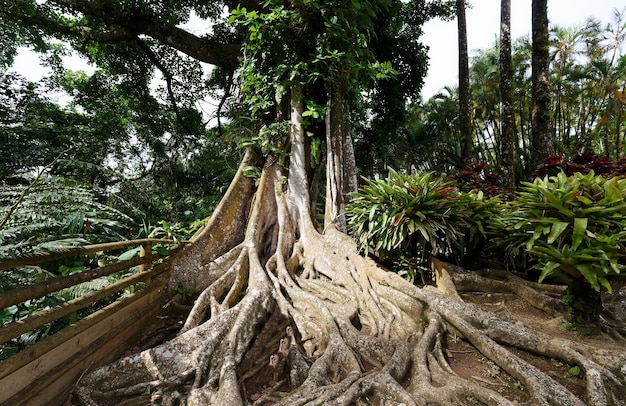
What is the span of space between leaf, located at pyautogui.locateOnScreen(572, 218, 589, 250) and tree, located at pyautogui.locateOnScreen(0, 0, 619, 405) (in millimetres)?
806

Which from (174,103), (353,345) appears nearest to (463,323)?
(353,345)

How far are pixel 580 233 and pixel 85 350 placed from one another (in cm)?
407

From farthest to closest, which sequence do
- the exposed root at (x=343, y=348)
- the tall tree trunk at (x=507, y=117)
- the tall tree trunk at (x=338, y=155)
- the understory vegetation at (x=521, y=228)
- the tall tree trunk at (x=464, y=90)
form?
the tall tree trunk at (x=464, y=90) < the tall tree trunk at (x=507, y=117) < the tall tree trunk at (x=338, y=155) < the understory vegetation at (x=521, y=228) < the exposed root at (x=343, y=348)

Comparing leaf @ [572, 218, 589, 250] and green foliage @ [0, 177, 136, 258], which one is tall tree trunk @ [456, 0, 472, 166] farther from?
green foliage @ [0, 177, 136, 258]

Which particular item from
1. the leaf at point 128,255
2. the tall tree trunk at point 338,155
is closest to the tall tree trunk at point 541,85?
the tall tree trunk at point 338,155

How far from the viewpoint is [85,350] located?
2463 mm

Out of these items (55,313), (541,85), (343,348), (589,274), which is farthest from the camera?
(541,85)

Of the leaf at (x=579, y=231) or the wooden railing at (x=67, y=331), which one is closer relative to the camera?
the wooden railing at (x=67, y=331)

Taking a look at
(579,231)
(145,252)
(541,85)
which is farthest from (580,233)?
(541,85)

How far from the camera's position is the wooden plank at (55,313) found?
1789mm

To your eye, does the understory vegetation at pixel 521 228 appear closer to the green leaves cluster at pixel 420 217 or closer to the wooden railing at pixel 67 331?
the green leaves cluster at pixel 420 217

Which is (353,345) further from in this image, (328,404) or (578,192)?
(578,192)

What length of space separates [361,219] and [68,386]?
316cm

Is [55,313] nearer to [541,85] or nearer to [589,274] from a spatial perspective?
[589,274]
